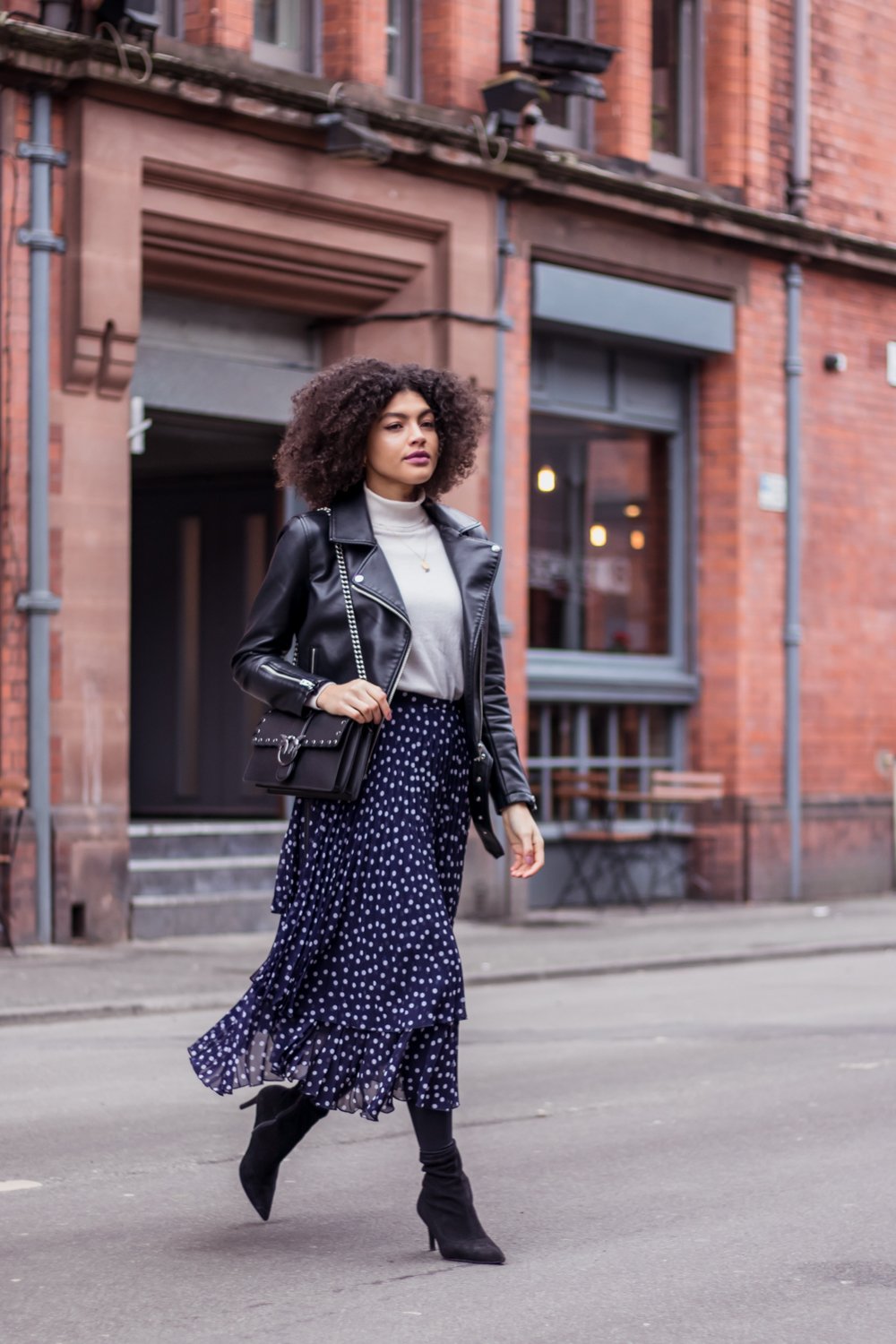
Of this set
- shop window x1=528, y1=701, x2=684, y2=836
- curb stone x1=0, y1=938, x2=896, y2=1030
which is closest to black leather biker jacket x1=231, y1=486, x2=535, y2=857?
curb stone x1=0, y1=938, x2=896, y2=1030

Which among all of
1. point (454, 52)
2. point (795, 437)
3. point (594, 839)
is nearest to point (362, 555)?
point (454, 52)

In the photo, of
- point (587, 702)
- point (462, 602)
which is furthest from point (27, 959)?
point (462, 602)

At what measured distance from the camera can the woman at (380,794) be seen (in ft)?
16.6

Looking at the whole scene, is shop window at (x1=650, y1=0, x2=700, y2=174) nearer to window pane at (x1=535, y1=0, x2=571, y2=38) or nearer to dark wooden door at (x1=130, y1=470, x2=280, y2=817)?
window pane at (x1=535, y1=0, x2=571, y2=38)

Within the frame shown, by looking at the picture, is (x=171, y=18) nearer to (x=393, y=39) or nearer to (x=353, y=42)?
(x=353, y=42)

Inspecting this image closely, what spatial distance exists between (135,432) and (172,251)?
124 cm

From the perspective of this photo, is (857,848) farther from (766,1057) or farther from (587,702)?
(766,1057)

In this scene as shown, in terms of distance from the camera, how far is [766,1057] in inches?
352

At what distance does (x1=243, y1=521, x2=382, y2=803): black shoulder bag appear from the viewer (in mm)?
5059

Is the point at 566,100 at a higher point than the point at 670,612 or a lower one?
higher

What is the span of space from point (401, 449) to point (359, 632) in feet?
1.59

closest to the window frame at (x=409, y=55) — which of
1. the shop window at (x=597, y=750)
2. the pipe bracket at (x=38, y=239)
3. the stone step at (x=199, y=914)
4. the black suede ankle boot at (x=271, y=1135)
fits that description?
the pipe bracket at (x=38, y=239)

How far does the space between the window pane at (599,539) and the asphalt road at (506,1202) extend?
304 inches

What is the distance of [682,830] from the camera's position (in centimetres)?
1795
